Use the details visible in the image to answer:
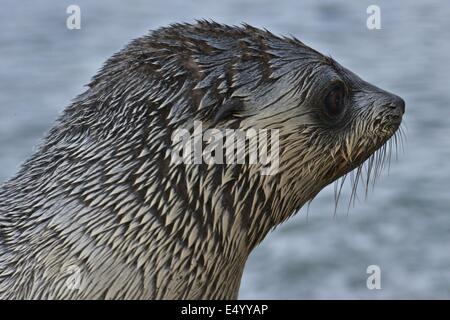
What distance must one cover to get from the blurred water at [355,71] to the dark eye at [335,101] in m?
4.17

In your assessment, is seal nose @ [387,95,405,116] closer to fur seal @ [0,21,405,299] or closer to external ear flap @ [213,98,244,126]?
fur seal @ [0,21,405,299]

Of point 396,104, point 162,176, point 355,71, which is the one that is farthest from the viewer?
point 355,71

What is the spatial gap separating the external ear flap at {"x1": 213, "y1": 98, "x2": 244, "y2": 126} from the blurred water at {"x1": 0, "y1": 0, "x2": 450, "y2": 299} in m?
4.51

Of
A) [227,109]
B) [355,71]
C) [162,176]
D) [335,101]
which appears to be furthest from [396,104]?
[355,71]

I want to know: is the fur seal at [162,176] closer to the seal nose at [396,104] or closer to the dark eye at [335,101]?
the dark eye at [335,101]

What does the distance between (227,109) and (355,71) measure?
7.04 m

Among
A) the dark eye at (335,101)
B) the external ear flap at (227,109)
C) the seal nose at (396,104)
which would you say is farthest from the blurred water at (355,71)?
the external ear flap at (227,109)

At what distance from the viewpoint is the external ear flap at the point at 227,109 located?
4461mm

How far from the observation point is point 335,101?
4801 millimetres

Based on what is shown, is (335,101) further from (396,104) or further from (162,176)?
(162,176)

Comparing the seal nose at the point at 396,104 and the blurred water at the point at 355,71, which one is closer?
the seal nose at the point at 396,104
